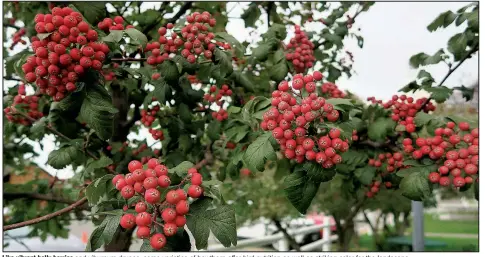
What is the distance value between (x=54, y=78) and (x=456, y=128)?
266 centimetres

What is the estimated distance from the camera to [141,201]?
1.96 meters

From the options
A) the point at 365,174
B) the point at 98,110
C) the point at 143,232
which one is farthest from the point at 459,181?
the point at 98,110

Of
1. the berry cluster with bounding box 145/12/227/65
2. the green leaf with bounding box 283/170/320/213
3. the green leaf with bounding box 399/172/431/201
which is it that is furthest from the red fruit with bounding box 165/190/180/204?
the green leaf with bounding box 399/172/431/201

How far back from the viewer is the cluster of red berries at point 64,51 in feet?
7.73

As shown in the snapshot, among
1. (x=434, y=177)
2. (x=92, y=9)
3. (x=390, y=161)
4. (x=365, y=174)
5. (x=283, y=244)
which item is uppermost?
(x=92, y=9)

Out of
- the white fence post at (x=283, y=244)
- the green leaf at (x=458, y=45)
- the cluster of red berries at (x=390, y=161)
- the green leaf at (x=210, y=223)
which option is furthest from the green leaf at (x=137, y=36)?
the white fence post at (x=283, y=244)

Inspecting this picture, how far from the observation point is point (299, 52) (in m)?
3.75

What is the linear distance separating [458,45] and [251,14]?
6.95ft

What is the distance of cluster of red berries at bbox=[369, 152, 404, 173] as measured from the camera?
3.34 metres

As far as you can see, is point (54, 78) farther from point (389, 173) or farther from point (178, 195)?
point (389, 173)

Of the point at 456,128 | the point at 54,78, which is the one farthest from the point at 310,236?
the point at 54,78

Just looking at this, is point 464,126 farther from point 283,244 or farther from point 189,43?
point 283,244

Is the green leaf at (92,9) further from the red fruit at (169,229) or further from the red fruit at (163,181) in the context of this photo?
the red fruit at (169,229)

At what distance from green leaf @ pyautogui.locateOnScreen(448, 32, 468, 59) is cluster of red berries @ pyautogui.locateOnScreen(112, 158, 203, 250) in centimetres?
262
